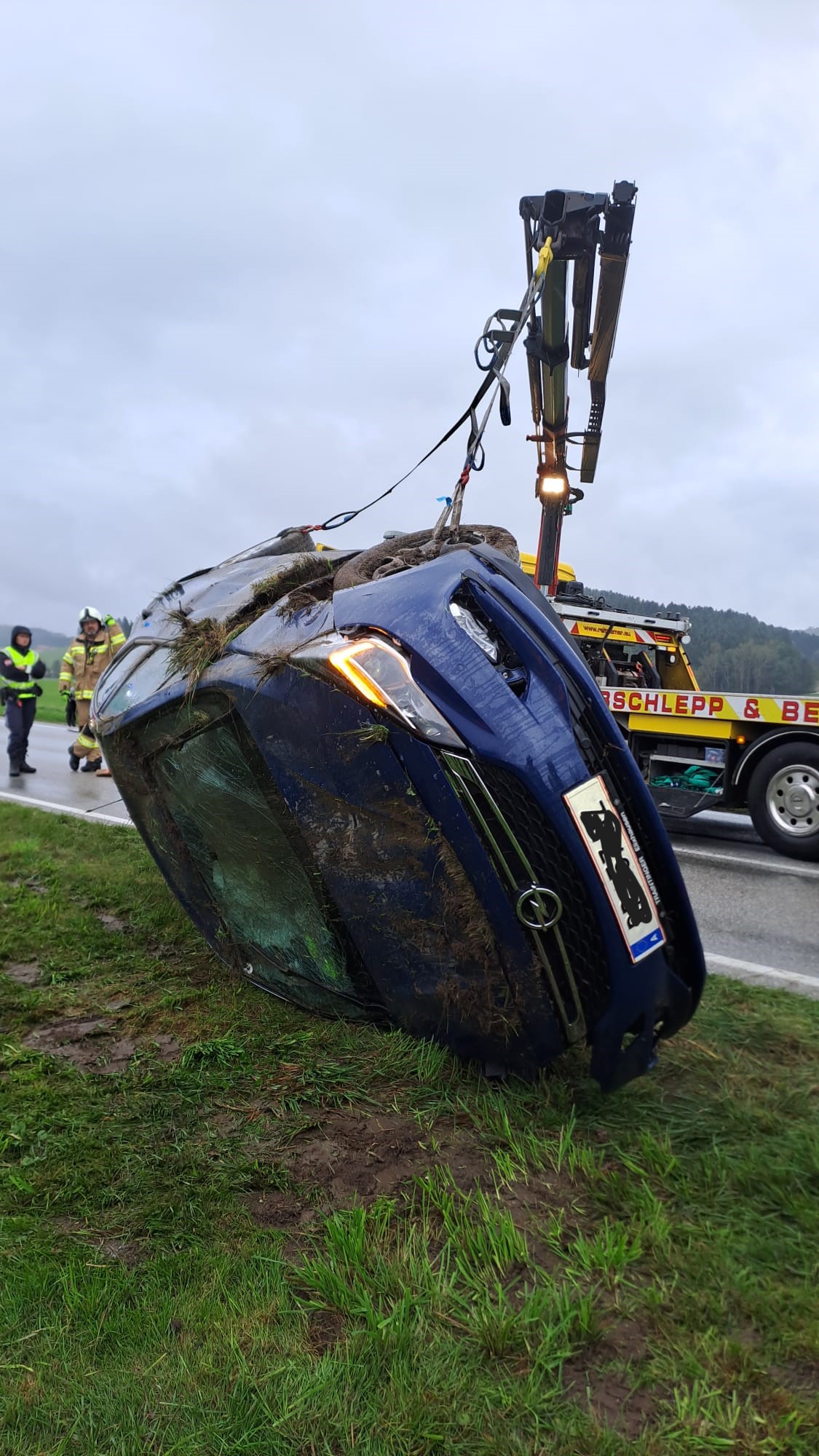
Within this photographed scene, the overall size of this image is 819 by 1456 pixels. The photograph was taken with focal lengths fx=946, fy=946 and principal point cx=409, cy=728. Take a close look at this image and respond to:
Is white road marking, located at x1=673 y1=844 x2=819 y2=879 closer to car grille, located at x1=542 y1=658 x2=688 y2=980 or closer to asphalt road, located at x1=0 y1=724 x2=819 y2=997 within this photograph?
asphalt road, located at x1=0 y1=724 x2=819 y2=997

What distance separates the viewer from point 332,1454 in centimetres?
139

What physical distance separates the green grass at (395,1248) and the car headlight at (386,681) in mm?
936

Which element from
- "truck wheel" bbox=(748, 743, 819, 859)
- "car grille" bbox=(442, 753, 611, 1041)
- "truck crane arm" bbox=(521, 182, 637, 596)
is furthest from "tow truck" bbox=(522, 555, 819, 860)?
"car grille" bbox=(442, 753, 611, 1041)

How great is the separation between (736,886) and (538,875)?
4.39m

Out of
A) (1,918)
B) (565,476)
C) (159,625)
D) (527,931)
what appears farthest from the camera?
(565,476)

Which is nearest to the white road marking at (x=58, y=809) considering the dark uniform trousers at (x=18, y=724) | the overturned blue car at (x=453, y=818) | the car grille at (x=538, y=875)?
the dark uniform trousers at (x=18, y=724)

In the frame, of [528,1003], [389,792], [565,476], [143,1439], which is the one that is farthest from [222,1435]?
[565,476]

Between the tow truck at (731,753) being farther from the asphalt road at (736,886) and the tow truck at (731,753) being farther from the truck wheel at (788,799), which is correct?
the asphalt road at (736,886)

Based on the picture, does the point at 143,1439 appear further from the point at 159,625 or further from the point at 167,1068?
the point at 159,625

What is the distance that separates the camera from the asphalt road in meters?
4.29

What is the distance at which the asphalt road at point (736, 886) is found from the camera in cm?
429

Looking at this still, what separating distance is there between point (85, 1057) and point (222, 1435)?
154cm

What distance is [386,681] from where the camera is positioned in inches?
88.2

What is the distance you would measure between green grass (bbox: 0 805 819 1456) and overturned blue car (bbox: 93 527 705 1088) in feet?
0.78
